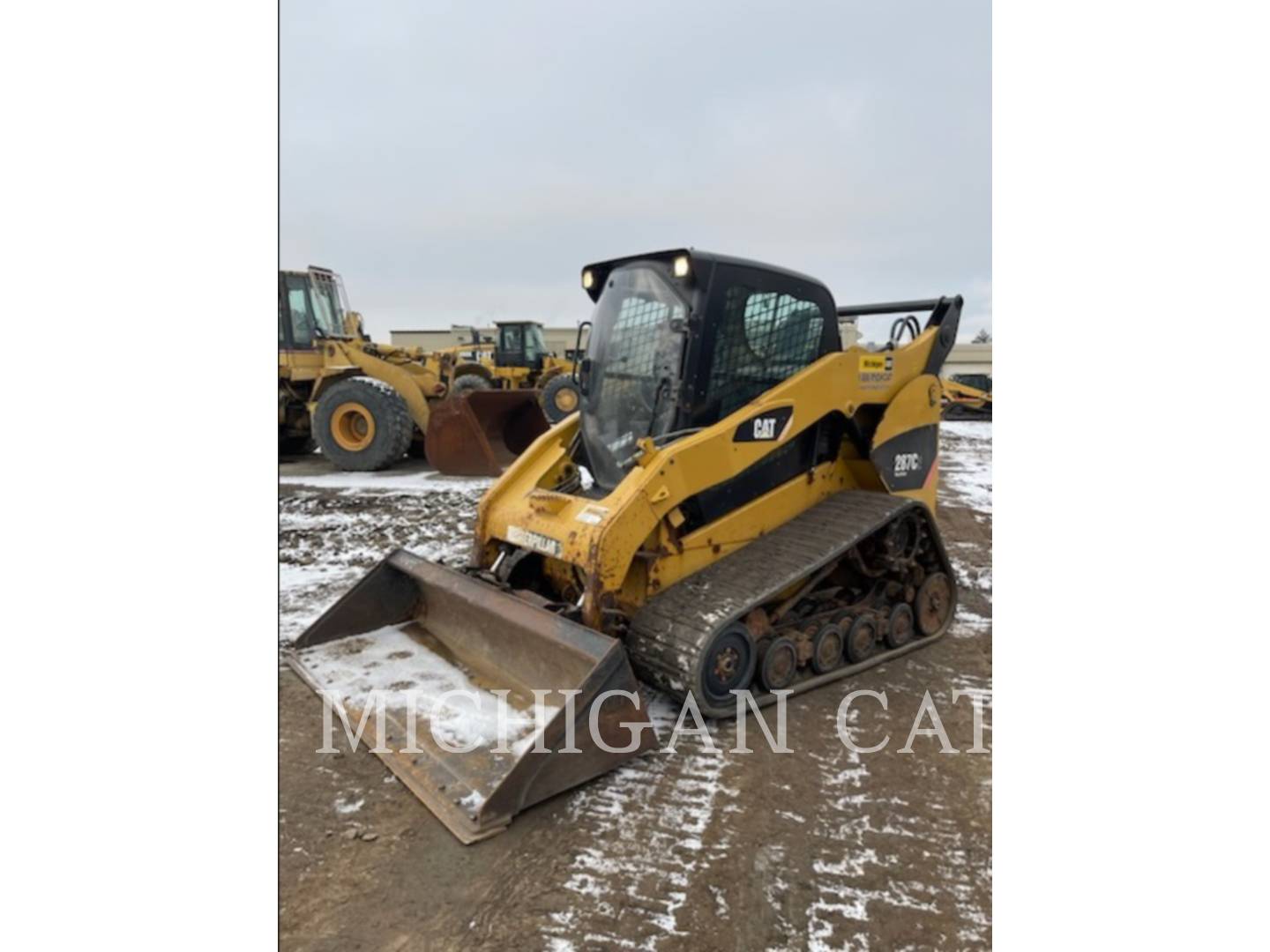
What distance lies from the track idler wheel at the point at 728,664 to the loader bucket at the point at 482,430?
6799 millimetres

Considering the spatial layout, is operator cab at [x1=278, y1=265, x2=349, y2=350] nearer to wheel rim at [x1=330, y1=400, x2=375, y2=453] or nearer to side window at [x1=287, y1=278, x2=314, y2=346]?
side window at [x1=287, y1=278, x2=314, y2=346]

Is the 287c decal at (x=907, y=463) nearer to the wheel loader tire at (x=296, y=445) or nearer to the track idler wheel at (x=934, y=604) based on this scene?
the track idler wheel at (x=934, y=604)

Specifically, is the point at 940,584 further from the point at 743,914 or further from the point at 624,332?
the point at 743,914

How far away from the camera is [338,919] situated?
2246 millimetres

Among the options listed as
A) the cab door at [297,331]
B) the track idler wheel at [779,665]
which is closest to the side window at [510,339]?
the cab door at [297,331]

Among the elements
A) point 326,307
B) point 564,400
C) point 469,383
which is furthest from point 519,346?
point 326,307

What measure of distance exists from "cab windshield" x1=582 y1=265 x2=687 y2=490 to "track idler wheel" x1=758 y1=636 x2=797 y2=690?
1.13 meters

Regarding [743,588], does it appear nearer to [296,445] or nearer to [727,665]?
[727,665]

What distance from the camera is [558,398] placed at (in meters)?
14.5

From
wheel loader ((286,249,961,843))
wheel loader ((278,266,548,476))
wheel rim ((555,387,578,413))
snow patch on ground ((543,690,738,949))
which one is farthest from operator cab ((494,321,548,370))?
snow patch on ground ((543,690,738,949))

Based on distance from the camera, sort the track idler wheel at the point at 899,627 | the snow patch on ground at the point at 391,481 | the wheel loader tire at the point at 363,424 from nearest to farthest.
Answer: the track idler wheel at the point at 899,627 < the snow patch on ground at the point at 391,481 < the wheel loader tire at the point at 363,424

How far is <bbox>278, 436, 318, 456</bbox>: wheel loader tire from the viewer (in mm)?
11742

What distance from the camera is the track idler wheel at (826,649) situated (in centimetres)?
380

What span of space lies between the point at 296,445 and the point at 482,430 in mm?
4046
